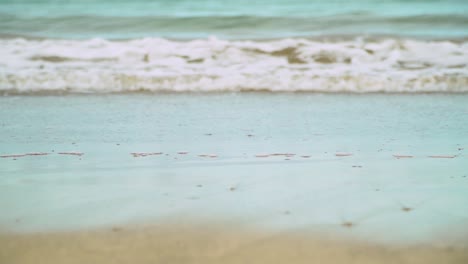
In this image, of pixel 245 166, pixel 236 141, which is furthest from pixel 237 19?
pixel 245 166

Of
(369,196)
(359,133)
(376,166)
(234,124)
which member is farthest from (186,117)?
(369,196)

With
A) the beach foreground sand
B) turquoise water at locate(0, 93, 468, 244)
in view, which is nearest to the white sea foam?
turquoise water at locate(0, 93, 468, 244)

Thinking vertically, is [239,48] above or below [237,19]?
below

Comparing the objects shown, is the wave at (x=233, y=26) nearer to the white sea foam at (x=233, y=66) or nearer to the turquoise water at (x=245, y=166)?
the white sea foam at (x=233, y=66)

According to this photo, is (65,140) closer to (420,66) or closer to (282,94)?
(282,94)

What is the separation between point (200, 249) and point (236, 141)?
194 centimetres

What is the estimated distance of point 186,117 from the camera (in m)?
4.93

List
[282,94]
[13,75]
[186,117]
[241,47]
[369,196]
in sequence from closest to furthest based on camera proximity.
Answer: [369,196], [186,117], [282,94], [13,75], [241,47]

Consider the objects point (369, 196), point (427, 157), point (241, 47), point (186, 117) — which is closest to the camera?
point (369, 196)

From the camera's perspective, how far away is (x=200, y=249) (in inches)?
82.7

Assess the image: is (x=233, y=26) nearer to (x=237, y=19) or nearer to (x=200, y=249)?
(x=237, y=19)

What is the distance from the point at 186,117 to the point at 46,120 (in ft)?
3.52

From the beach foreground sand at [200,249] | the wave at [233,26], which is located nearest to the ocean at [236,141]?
the beach foreground sand at [200,249]

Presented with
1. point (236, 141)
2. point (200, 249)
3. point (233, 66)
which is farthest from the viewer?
point (233, 66)
